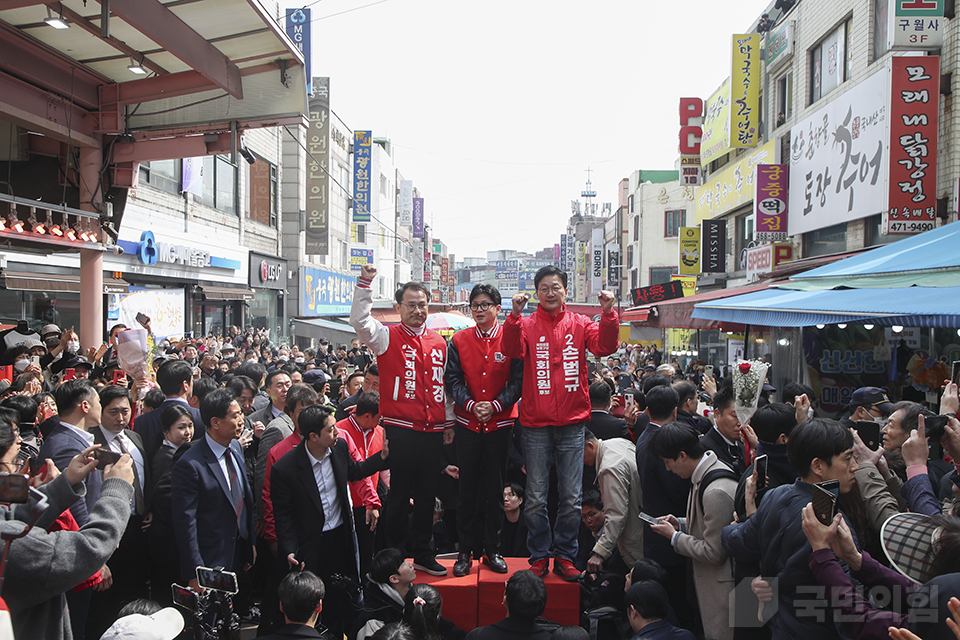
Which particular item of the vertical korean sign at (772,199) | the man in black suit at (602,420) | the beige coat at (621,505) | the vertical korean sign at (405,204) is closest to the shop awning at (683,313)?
the vertical korean sign at (772,199)

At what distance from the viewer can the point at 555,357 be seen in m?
4.34

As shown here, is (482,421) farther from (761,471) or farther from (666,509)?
(761,471)

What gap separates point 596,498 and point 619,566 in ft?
1.78

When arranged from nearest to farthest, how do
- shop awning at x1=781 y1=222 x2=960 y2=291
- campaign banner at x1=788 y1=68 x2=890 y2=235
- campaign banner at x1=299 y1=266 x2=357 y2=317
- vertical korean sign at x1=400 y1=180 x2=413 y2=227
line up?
1. shop awning at x1=781 y1=222 x2=960 y2=291
2. campaign banner at x1=788 y1=68 x2=890 y2=235
3. campaign banner at x1=299 y1=266 x2=357 y2=317
4. vertical korean sign at x1=400 y1=180 x2=413 y2=227

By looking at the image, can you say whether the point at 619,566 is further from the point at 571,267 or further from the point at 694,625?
the point at 571,267

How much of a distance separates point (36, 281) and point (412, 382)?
27.5ft

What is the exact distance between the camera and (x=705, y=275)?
2102cm

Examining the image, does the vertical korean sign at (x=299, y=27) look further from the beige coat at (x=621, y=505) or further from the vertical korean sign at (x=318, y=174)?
the beige coat at (x=621, y=505)

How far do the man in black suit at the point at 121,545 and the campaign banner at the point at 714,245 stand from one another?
19041 mm

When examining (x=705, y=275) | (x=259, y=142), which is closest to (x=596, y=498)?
(x=705, y=275)

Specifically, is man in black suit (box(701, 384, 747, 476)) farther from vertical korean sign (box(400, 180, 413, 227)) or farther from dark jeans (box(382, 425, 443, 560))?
vertical korean sign (box(400, 180, 413, 227))

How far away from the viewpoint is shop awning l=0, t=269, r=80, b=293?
29.8ft

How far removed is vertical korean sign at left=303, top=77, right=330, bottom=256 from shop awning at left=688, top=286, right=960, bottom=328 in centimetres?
1678

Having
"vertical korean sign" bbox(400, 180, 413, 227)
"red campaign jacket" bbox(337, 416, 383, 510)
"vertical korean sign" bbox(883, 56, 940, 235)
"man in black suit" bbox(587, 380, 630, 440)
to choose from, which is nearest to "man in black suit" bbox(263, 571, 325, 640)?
"red campaign jacket" bbox(337, 416, 383, 510)
